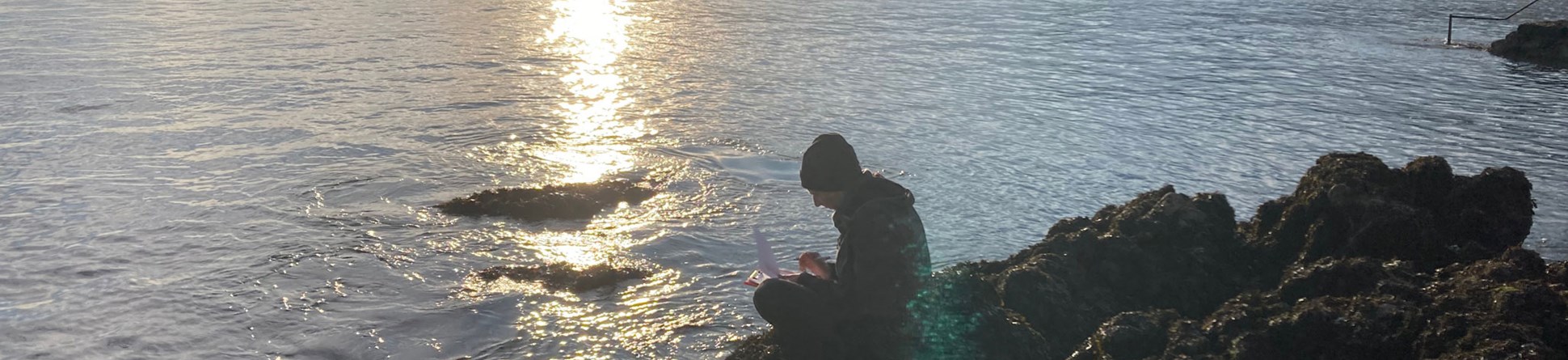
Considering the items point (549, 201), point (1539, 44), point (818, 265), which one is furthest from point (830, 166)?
point (1539, 44)

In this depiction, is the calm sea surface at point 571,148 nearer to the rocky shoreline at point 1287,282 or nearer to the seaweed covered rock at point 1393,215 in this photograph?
the rocky shoreline at point 1287,282

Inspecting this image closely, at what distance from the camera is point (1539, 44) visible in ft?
66.5

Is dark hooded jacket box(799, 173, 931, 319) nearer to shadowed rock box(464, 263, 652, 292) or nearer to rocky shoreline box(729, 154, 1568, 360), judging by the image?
rocky shoreline box(729, 154, 1568, 360)

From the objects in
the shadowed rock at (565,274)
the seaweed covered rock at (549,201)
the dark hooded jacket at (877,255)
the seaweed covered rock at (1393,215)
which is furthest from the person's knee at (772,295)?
the seaweed covered rock at (549,201)

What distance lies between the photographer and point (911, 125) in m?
13.4

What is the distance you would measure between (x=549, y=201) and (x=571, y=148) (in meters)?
2.58

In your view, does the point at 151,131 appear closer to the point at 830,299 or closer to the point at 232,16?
the point at 830,299

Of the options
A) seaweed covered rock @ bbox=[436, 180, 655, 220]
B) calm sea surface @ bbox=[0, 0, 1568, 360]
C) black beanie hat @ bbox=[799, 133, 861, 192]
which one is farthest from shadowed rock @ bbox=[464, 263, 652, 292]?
black beanie hat @ bbox=[799, 133, 861, 192]

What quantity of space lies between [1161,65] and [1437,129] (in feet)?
22.2

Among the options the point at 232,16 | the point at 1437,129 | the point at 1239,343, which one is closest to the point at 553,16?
the point at 232,16

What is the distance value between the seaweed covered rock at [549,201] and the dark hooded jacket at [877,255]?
426cm

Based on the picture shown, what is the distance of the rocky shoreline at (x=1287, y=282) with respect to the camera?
468 cm

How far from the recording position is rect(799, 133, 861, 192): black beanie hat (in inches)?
186

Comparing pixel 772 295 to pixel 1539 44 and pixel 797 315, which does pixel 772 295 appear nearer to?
pixel 797 315
